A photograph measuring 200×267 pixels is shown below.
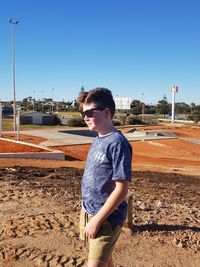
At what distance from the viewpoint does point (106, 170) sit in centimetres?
318

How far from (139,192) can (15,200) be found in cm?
288

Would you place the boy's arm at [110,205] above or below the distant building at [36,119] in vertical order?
above

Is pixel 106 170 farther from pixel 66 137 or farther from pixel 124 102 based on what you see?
pixel 124 102

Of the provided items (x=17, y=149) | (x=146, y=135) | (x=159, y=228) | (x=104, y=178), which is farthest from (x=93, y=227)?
(x=146, y=135)

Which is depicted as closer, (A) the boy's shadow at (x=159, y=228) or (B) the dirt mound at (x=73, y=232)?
(B) the dirt mound at (x=73, y=232)

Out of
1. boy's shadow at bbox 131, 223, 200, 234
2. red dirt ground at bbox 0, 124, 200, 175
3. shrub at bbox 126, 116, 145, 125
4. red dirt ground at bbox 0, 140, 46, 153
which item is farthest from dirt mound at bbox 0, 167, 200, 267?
shrub at bbox 126, 116, 145, 125

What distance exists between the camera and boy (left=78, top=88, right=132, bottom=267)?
3066mm

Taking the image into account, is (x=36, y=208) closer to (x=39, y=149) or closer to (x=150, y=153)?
(x=39, y=149)

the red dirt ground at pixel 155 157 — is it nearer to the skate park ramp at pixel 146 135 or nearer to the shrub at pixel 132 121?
the skate park ramp at pixel 146 135

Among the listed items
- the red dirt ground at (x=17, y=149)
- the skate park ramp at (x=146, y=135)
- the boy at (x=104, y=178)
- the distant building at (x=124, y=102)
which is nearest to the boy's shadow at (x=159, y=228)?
the boy at (x=104, y=178)

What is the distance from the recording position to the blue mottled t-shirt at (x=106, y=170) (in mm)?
3082

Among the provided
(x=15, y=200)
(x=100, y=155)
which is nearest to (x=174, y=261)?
(x=100, y=155)

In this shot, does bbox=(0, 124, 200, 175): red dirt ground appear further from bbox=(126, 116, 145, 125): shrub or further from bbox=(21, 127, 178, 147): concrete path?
bbox=(126, 116, 145, 125): shrub

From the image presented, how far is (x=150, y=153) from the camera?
28234 millimetres
